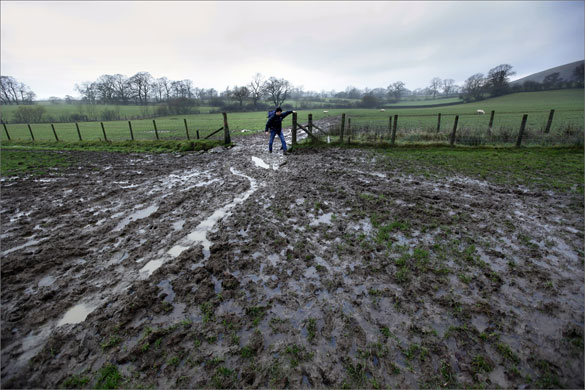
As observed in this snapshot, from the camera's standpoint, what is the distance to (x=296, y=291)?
11.1ft

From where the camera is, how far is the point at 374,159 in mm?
11141

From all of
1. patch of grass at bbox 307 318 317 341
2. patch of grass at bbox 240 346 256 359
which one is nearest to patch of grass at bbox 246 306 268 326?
patch of grass at bbox 240 346 256 359

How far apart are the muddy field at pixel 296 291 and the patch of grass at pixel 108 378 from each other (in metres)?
0.02

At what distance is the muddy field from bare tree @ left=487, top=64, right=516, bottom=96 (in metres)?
86.1

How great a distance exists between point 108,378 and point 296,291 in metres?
2.19

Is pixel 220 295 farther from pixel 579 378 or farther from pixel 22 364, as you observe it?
pixel 579 378

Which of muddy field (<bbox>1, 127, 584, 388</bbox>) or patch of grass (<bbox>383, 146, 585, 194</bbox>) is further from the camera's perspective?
patch of grass (<bbox>383, 146, 585, 194</bbox>)

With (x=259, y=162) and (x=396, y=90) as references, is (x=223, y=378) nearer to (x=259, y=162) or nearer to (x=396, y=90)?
(x=259, y=162)

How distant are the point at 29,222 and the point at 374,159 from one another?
1175cm

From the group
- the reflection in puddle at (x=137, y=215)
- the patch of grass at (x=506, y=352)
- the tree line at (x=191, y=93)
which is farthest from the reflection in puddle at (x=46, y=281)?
the tree line at (x=191, y=93)

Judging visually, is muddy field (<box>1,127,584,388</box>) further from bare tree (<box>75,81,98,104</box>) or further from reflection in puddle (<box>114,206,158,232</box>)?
bare tree (<box>75,81,98,104</box>)

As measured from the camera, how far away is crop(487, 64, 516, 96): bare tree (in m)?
67.4

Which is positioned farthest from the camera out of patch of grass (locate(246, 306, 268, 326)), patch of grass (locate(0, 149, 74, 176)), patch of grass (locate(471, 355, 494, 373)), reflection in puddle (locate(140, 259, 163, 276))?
patch of grass (locate(0, 149, 74, 176))

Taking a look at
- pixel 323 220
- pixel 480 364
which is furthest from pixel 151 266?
pixel 480 364
